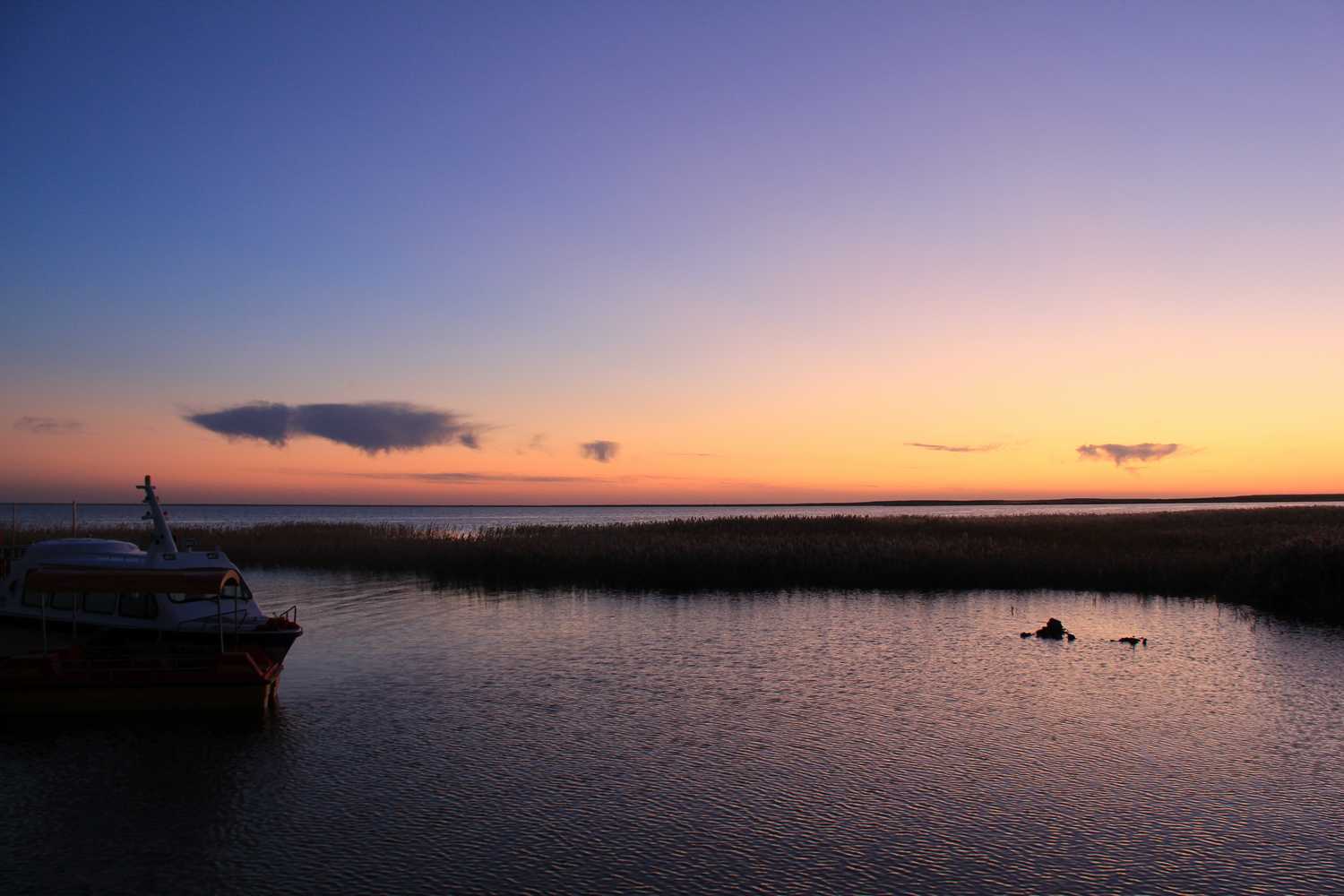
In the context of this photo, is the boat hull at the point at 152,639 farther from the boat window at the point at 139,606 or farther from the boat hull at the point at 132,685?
the boat hull at the point at 132,685

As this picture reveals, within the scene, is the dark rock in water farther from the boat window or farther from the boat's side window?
the boat's side window

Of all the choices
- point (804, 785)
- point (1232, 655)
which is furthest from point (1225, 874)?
point (1232, 655)

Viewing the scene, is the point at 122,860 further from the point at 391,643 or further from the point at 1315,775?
the point at 1315,775

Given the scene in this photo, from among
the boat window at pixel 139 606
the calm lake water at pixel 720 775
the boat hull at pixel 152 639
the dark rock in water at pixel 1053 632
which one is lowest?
the calm lake water at pixel 720 775

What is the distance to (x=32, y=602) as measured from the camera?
74.1ft

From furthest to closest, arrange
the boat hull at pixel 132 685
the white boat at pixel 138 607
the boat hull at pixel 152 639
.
Answer: the boat hull at pixel 152 639, the white boat at pixel 138 607, the boat hull at pixel 132 685

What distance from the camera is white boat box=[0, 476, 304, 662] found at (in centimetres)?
1967

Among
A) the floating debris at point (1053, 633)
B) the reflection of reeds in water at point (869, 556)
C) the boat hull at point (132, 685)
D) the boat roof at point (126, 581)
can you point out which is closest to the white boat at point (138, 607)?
the boat roof at point (126, 581)

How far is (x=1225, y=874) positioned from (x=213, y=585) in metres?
19.0

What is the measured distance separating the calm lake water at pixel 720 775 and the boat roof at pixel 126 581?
2882 mm

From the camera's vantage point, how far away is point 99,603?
21703 mm

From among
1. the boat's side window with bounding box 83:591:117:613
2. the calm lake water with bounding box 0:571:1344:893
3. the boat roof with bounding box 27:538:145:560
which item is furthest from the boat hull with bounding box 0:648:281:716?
the boat roof with bounding box 27:538:145:560

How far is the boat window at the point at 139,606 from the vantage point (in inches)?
837

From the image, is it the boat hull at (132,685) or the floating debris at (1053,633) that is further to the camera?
the floating debris at (1053,633)
